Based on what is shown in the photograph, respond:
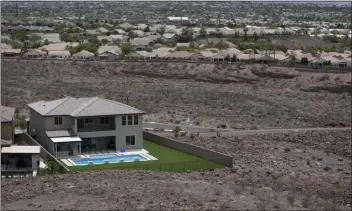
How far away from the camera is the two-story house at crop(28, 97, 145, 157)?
3200cm

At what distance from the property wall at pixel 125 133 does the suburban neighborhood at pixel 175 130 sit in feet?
0.16

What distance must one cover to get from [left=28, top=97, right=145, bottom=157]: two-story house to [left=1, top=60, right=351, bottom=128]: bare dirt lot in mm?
11629

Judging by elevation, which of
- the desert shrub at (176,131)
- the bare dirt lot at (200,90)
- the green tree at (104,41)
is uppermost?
the desert shrub at (176,131)

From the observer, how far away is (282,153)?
34.1m

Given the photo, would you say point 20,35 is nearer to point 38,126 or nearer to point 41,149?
point 38,126

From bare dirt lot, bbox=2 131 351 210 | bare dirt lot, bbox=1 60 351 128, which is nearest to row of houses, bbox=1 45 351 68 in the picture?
bare dirt lot, bbox=1 60 351 128

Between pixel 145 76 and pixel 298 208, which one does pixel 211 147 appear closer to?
pixel 298 208

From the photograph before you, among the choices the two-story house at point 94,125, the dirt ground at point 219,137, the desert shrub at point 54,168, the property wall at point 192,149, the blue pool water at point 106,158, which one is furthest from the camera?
the two-story house at point 94,125

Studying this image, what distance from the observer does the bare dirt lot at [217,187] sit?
21797 millimetres

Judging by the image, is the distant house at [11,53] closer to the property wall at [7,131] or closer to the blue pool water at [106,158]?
the property wall at [7,131]

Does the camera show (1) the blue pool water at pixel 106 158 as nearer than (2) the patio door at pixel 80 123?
Yes

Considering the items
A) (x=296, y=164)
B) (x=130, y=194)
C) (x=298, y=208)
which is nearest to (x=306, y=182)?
(x=296, y=164)

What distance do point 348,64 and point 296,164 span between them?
4113 cm

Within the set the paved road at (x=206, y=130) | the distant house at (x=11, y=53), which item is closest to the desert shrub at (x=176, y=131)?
the paved road at (x=206, y=130)
